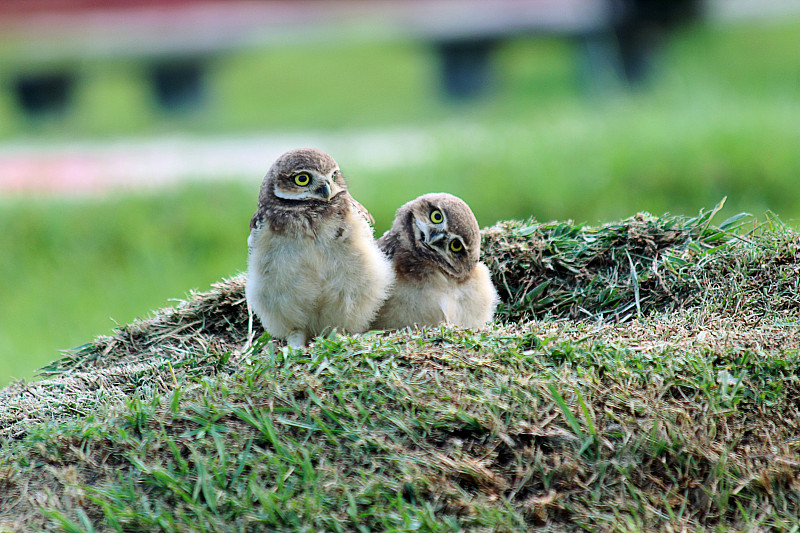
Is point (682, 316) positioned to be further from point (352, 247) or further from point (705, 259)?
point (352, 247)

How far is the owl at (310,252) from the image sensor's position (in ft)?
12.0

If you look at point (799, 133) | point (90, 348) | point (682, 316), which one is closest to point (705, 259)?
point (682, 316)

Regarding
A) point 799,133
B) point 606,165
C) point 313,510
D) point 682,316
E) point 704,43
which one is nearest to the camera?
point 313,510

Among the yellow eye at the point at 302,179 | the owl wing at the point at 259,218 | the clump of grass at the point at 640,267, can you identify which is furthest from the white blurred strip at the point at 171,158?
the yellow eye at the point at 302,179

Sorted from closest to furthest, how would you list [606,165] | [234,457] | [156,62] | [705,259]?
[234,457] → [705,259] → [606,165] → [156,62]

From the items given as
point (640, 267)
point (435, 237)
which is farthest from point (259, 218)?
point (640, 267)

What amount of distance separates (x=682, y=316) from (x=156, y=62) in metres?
14.0

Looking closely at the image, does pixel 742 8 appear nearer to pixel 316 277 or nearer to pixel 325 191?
pixel 325 191

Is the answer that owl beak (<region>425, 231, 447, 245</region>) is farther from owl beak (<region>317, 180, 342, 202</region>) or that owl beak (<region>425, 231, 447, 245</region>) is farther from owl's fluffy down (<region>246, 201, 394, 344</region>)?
owl beak (<region>317, 180, 342, 202</region>)

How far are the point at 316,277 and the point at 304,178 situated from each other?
399 millimetres

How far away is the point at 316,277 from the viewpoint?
368 centimetres

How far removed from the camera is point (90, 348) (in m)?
4.29

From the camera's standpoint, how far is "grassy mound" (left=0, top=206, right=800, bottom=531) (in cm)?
266

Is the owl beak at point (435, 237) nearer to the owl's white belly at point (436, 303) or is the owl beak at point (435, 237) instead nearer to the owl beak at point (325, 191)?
the owl's white belly at point (436, 303)
